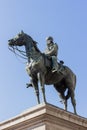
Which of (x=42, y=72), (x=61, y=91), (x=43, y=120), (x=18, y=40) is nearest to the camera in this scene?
(x=43, y=120)

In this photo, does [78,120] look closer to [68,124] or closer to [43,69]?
[68,124]

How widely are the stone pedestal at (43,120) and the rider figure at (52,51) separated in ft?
6.06

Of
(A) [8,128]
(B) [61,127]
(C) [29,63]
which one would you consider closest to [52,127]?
(B) [61,127]

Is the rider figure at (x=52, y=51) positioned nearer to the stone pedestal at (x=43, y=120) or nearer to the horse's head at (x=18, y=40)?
the horse's head at (x=18, y=40)

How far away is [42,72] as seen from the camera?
44.8 feet

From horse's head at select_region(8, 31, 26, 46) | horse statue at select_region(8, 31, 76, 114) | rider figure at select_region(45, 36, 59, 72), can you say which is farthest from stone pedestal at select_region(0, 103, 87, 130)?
horse's head at select_region(8, 31, 26, 46)

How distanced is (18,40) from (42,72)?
152 cm

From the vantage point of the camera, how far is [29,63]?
13859 millimetres

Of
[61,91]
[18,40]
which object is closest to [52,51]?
[18,40]

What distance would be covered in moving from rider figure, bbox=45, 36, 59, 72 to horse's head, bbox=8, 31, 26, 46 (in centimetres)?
96

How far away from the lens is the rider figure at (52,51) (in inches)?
549

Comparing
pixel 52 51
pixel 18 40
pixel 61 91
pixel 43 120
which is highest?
pixel 18 40

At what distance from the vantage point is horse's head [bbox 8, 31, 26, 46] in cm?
1442

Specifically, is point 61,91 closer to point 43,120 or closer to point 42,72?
point 42,72
